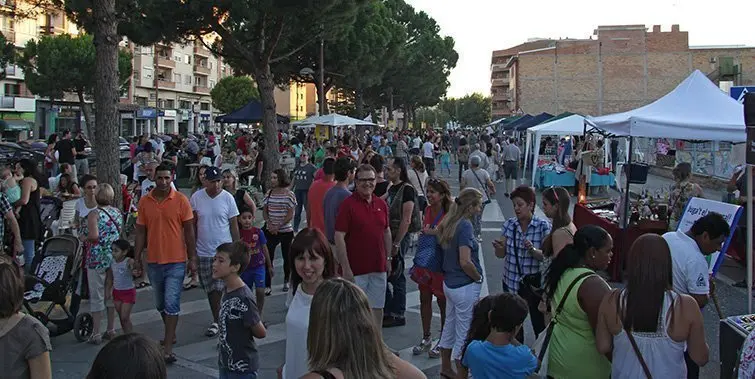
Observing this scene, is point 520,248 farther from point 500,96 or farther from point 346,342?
point 500,96

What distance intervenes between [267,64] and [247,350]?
16837mm

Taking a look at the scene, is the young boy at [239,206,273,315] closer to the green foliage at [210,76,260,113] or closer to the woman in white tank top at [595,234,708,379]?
the woman in white tank top at [595,234,708,379]

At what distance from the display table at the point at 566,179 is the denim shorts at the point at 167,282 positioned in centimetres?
1654

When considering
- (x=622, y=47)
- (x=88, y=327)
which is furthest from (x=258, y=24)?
(x=622, y=47)

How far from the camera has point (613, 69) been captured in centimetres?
6962

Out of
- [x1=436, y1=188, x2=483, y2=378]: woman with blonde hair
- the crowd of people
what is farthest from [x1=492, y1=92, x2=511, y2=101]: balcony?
[x1=436, y1=188, x2=483, y2=378]: woman with blonde hair

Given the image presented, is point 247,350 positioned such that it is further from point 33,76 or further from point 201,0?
point 33,76

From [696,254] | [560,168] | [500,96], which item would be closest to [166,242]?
[696,254]

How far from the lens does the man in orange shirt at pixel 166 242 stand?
19.9ft

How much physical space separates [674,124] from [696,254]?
5.37 metres

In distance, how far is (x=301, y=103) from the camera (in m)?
110

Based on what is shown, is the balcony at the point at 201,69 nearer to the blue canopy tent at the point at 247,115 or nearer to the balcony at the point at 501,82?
the balcony at the point at 501,82

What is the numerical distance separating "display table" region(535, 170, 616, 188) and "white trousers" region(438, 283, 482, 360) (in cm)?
1633

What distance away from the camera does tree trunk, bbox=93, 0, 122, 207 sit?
34.7ft
